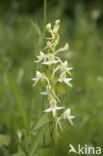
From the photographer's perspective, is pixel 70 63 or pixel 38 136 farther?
pixel 70 63

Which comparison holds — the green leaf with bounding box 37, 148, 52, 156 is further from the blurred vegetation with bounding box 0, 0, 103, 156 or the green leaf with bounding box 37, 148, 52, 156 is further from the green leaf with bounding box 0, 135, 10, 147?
the green leaf with bounding box 0, 135, 10, 147

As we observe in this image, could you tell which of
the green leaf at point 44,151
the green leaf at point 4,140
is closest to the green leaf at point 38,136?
the green leaf at point 44,151

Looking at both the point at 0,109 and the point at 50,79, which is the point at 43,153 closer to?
the point at 50,79

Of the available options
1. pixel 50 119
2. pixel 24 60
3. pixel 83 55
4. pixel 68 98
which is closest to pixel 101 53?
pixel 83 55

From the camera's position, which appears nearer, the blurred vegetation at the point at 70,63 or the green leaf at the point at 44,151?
the green leaf at the point at 44,151

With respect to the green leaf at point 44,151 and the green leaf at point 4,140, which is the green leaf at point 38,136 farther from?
the green leaf at point 4,140

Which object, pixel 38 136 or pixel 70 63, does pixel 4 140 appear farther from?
→ pixel 70 63

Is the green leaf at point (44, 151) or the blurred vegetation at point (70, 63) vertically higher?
the blurred vegetation at point (70, 63)

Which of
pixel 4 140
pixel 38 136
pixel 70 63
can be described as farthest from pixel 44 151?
pixel 70 63
